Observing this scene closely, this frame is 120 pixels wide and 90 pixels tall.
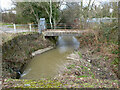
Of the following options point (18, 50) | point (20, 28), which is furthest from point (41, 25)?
point (18, 50)

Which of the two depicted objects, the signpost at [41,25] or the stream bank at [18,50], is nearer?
the stream bank at [18,50]

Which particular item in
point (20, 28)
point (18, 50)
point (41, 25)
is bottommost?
point (18, 50)

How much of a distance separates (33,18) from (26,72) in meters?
9.83

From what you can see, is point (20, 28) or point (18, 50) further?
point (20, 28)

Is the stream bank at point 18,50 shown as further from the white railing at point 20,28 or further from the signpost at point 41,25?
the white railing at point 20,28

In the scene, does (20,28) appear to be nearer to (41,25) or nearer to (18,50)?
(41,25)

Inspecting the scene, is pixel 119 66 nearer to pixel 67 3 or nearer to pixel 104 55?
pixel 104 55

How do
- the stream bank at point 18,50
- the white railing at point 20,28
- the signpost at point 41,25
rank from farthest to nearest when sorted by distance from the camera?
the signpost at point 41,25, the white railing at point 20,28, the stream bank at point 18,50

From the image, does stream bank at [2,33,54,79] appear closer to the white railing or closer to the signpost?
the signpost

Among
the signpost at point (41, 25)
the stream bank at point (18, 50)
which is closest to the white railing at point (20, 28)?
the signpost at point (41, 25)

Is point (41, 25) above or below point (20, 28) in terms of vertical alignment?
above

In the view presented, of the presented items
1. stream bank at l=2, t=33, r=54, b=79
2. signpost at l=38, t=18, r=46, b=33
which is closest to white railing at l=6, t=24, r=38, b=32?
signpost at l=38, t=18, r=46, b=33

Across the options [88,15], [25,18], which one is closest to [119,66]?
[88,15]

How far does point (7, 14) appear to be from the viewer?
1562 centimetres
